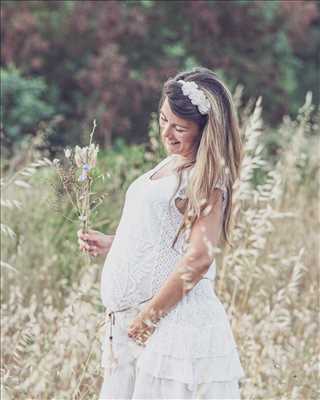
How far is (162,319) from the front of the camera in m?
2.77

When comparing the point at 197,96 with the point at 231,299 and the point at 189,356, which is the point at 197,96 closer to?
the point at 189,356

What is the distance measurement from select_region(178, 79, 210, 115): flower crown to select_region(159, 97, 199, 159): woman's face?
6cm

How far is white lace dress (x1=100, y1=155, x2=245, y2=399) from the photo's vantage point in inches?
108

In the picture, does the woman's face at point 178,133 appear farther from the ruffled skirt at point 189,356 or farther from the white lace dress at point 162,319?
the ruffled skirt at point 189,356

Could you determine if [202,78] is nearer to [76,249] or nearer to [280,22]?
[76,249]

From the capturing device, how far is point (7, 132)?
25.1ft

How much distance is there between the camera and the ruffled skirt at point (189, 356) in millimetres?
2738

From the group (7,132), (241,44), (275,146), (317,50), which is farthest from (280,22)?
(7,132)

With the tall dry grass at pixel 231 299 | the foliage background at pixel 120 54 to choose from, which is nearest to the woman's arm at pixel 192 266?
the tall dry grass at pixel 231 299

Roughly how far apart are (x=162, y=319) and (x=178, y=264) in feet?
0.62

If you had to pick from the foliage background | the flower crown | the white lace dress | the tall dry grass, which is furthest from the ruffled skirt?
the foliage background

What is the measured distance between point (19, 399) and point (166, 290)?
109 cm

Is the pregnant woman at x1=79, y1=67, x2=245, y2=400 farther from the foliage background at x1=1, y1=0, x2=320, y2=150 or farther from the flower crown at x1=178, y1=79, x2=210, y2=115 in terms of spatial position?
the foliage background at x1=1, y1=0, x2=320, y2=150

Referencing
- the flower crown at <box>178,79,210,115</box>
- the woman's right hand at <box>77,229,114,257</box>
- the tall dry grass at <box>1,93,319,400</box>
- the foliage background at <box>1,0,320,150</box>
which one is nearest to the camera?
the flower crown at <box>178,79,210,115</box>
